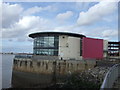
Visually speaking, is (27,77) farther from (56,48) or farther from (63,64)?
(56,48)

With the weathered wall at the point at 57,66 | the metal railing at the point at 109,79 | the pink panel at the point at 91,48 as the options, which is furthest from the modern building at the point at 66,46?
the metal railing at the point at 109,79

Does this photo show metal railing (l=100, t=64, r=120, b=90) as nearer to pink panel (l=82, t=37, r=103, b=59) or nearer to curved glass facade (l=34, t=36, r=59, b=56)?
pink panel (l=82, t=37, r=103, b=59)

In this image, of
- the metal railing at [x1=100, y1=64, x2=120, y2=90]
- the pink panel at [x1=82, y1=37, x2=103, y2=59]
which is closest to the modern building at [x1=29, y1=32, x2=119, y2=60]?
the pink panel at [x1=82, y1=37, x2=103, y2=59]

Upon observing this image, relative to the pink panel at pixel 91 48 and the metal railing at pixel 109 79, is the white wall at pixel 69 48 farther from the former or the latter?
the metal railing at pixel 109 79

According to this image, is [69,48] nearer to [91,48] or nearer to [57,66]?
[91,48]

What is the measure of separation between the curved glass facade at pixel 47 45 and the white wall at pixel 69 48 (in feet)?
5.06

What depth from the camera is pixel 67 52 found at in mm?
42656

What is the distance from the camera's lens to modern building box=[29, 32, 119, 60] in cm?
4231

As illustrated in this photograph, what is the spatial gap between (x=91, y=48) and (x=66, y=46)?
5.54m

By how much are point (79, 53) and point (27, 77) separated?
15505 millimetres

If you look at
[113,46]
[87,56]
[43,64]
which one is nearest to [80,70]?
[43,64]

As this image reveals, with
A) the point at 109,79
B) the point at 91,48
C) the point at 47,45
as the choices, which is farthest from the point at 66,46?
the point at 109,79

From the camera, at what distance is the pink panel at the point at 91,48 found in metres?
41.8

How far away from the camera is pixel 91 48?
141ft
